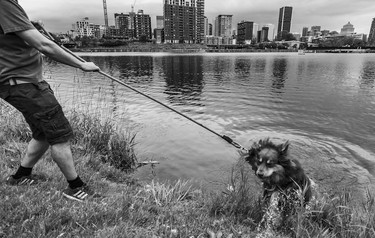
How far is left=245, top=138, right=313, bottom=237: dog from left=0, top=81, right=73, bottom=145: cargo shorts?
382cm

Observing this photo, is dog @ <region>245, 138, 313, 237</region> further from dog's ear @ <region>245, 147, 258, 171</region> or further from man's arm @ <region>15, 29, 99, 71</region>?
man's arm @ <region>15, 29, 99, 71</region>

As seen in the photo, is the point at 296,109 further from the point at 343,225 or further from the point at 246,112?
the point at 343,225

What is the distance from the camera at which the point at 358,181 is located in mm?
Result: 8414

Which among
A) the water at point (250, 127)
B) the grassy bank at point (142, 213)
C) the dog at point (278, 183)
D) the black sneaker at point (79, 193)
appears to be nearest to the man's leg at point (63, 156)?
the black sneaker at point (79, 193)

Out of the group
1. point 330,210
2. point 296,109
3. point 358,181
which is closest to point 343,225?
point 330,210

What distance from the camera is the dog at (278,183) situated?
4977 mm

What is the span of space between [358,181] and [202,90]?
64.4 feet

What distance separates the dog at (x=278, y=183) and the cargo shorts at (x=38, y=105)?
382cm

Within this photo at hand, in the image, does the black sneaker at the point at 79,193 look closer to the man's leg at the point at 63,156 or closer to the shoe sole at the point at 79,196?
the shoe sole at the point at 79,196

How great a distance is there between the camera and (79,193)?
4.79 meters

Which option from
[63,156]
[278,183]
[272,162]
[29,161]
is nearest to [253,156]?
[272,162]

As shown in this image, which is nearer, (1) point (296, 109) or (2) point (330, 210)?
(2) point (330, 210)

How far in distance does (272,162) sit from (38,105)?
432 centimetres

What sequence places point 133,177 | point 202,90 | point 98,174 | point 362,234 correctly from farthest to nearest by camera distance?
1. point 202,90
2. point 133,177
3. point 98,174
4. point 362,234
